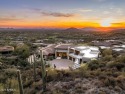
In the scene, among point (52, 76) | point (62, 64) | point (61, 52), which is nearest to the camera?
point (52, 76)

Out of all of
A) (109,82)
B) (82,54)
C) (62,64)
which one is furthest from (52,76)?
(82,54)

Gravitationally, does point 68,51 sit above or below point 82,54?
below

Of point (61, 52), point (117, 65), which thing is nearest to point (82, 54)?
point (61, 52)

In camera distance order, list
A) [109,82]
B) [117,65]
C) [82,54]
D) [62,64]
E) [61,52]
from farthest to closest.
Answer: [61,52]
[82,54]
[62,64]
[117,65]
[109,82]

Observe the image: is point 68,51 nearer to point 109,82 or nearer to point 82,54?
point 82,54

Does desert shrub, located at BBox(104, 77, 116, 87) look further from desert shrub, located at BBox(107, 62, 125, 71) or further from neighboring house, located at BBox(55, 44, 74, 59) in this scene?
neighboring house, located at BBox(55, 44, 74, 59)

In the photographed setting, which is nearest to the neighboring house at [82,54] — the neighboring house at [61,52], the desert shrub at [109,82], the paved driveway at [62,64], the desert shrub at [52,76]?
the neighboring house at [61,52]

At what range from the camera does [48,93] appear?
15.2 meters

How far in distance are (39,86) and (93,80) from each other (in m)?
5.28

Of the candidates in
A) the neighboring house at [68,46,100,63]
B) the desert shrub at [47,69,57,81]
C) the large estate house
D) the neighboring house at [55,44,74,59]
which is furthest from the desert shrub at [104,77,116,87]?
the neighboring house at [55,44,74,59]

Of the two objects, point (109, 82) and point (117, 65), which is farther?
point (117, 65)

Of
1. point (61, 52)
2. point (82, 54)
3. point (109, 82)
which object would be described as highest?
point (109, 82)

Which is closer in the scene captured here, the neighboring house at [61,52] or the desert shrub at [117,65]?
the desert shrub at [117,65]

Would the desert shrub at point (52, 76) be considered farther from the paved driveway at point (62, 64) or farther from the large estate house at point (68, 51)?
the large estate house at point (68, 51)
